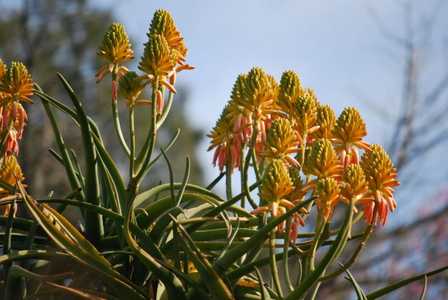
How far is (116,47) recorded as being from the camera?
39.4 inches

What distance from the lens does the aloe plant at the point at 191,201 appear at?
2.81 ft

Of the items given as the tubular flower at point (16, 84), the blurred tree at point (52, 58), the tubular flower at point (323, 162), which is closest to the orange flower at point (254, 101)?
the tubular flower at point (323, 162)

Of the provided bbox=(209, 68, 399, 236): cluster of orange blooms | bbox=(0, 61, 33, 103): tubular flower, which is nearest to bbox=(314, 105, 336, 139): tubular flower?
bbox=(209, 68, 399, 236): cluster of orange blooms

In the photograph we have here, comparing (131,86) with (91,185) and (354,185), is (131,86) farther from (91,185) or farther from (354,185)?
(354,185)

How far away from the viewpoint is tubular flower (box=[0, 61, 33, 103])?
3.14 ft

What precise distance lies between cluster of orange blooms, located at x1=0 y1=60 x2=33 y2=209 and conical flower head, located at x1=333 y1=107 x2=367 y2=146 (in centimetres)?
36

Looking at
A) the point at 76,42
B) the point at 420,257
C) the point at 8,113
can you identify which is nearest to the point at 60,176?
the point at 76,42

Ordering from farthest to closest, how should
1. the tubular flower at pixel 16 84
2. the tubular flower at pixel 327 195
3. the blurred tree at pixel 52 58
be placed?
the blurred tree at pixel 52 58
the tubular flower at pixel 16 84
the tubular flower at pixel 327 195

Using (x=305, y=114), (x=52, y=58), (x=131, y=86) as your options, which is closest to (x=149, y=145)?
(x=131, y=86)

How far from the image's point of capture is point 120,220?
0.92 meters

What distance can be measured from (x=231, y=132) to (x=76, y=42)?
13.8m

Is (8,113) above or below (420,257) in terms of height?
below

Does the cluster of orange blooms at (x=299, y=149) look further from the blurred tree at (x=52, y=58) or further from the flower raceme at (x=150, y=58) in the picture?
the blurred tree at (x=52, y=58)

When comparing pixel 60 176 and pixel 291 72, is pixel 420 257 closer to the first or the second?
pixel 291 72
